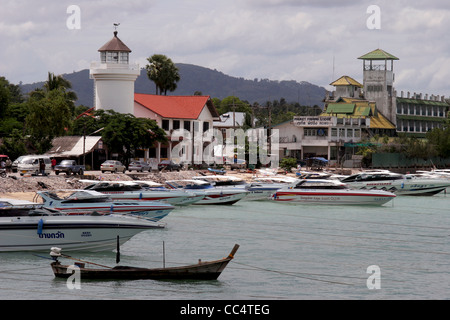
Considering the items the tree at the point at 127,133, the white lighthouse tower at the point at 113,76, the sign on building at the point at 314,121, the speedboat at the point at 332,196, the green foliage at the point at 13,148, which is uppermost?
the white lighthouse tower at the point at 113,76

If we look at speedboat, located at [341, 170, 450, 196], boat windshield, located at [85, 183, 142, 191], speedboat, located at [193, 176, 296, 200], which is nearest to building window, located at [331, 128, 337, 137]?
speedboat, located at [341, 170, 450, 196]

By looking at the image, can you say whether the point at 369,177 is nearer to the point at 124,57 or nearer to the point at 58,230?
the point at 124,57

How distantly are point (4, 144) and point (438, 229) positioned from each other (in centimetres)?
4433

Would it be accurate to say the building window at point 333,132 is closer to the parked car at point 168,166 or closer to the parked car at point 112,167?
the parked car at point 168,166

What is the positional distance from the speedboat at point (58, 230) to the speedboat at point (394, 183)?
107ft

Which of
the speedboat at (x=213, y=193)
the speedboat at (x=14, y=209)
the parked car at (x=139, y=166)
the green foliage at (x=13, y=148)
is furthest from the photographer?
the parked car at (x=139, y=166)

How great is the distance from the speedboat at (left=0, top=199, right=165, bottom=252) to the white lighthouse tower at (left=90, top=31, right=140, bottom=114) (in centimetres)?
5499

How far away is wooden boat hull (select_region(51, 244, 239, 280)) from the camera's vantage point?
2264cm

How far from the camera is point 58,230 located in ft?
90.2

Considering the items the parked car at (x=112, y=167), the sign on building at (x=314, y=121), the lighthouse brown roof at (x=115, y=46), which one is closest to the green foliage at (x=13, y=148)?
the parked car at (x=112, y=167)

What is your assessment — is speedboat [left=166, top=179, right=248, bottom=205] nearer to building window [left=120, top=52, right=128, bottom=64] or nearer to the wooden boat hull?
the wooden boat hull

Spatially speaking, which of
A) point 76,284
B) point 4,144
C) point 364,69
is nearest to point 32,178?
point 4,144

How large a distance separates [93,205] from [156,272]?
12.5 metres

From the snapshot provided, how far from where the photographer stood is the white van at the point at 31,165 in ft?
197
